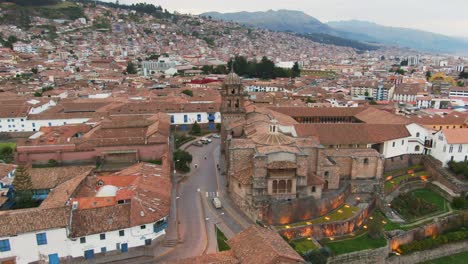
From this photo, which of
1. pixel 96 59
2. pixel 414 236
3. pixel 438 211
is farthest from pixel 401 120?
pixel 96 59

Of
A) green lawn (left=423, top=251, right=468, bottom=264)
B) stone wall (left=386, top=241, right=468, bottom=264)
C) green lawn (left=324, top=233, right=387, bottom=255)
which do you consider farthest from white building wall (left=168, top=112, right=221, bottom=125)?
green lawn (left=423, top=251, right=468, bottom=264)

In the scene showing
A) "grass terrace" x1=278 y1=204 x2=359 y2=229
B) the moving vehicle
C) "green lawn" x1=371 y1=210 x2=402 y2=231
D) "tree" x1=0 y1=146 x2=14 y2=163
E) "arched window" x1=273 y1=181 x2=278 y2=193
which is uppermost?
"arched window" x1=273 y1=181 x2=278 y2=193

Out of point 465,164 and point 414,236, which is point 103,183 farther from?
point 465,164

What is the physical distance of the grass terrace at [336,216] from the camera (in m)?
31.5

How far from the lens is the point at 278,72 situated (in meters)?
119

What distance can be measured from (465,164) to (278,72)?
268 feet

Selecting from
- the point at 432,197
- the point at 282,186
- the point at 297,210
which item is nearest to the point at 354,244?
the point at 297,210

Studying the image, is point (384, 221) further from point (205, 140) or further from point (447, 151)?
point (205, 140)

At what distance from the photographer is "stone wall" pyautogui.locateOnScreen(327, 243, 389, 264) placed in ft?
91.6

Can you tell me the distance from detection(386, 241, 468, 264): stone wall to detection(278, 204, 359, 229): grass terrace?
16.5 ft

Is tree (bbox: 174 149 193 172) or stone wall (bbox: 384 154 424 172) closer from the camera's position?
tree (bbox: 174 149 193 172)

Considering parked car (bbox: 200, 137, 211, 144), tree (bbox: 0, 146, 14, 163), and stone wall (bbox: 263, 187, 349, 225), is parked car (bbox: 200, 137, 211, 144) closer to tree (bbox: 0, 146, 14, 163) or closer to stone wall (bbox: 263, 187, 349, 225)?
stone wall (bbox: 263, 187, 349, 225)

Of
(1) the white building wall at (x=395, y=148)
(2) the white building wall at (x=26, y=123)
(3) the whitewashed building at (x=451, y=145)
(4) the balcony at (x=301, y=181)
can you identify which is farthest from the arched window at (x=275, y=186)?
(2) the white building wall at (x=26, y=123)

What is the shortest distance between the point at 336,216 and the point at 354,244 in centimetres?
327
